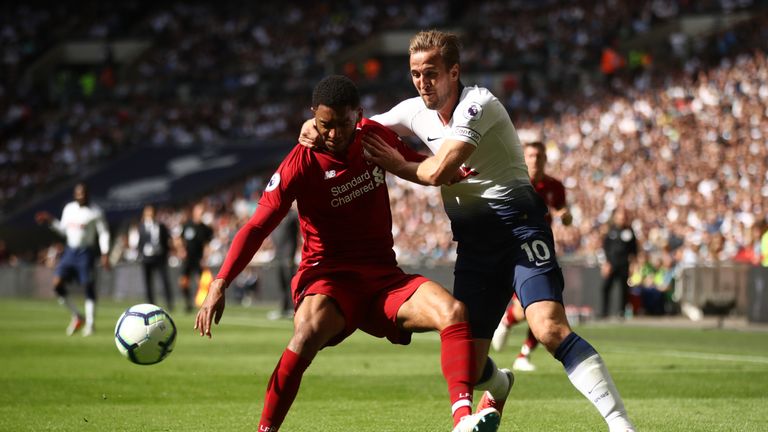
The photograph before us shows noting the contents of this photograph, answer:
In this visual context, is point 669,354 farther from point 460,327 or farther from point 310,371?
point 460,327

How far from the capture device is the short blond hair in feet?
23.5

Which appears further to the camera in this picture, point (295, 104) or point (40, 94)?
point (40, 94)

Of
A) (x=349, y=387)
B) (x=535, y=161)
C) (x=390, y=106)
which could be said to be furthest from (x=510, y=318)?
(x=390, y=106)

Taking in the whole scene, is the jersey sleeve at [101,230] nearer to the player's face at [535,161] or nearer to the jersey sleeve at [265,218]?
the player's face at [535,161]

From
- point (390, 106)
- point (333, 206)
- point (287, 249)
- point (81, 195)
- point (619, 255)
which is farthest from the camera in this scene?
point (390, 106)

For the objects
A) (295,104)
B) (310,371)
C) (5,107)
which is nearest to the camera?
(310,371)

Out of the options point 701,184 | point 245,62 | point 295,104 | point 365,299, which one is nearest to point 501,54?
point 295,104

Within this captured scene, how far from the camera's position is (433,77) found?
284 inches

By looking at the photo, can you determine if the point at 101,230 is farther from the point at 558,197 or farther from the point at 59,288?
the point at 558,197

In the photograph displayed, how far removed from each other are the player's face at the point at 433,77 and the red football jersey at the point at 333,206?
404 millimetres

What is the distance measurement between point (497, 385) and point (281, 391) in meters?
1.53

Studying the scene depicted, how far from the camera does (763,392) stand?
11.1 meters

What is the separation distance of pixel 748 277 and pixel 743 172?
6638 millimetres

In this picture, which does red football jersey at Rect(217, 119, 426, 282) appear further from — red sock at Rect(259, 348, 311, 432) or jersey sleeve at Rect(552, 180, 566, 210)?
jersey sleeve at Rect(552, 180, 566, 210)
